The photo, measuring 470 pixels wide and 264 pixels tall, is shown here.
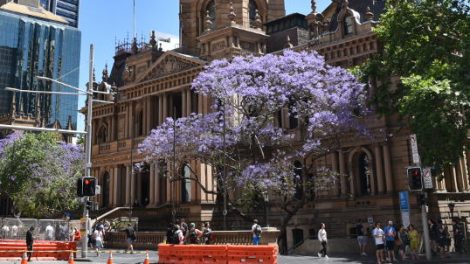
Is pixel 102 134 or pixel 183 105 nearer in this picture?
pixel 183 105

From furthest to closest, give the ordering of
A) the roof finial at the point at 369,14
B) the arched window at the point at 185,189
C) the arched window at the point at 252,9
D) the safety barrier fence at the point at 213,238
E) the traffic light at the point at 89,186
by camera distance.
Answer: the arched window at the point at 252,9
the arched window at the point at 185,189
the roof finial at the point at 369,14
the safety barrier fence at the point at 213,238
the traffic light at the point at 89,186

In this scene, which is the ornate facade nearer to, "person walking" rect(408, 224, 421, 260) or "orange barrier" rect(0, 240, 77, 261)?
"person walking" rect(408, 224, 421, 260)

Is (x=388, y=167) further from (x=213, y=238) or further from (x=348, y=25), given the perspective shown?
(x=213, y=238)

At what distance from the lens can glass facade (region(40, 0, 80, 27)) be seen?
142 metres

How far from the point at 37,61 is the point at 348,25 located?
7942cm

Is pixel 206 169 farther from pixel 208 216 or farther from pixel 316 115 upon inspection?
pixel 316 115

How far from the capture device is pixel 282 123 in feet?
133

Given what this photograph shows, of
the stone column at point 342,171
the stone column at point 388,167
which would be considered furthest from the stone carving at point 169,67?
the stone column at point 388,167

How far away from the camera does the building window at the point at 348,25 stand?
37.3m

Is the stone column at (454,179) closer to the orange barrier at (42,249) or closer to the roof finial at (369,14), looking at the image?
the roof finial at (369,14)

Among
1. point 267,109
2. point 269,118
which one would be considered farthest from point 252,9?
point 267,109

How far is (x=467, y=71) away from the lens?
69.2 feet

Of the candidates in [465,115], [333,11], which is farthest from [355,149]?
[465,115]

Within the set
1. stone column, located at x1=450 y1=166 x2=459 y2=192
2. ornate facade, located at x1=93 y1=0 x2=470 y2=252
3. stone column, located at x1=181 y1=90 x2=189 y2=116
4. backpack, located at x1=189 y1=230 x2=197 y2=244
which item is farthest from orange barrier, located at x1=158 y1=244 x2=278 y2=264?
stone column, located at x1=181 y1=90 x2=189 y2=116
